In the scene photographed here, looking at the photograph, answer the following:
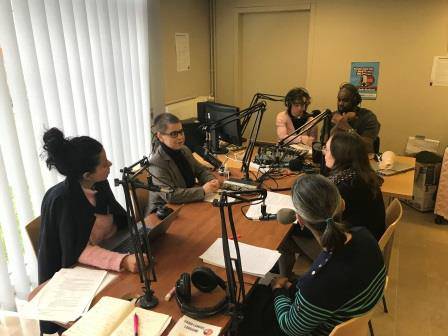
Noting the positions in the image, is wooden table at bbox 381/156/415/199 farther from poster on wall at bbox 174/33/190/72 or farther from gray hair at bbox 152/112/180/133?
poster on wall at bbox 174/33/190/72

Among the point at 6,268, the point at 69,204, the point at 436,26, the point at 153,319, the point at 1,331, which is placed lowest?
the point at 1,331

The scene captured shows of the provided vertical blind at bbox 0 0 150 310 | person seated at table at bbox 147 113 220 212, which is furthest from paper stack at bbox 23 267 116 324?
person seated at table at bbox 147 113 220 212

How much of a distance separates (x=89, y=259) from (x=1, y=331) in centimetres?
122

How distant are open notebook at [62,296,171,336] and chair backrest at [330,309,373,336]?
57cm

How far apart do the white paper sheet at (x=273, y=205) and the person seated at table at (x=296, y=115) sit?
1233 mm

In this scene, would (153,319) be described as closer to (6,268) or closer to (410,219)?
(6,268)

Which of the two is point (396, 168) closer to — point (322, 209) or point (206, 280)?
point (322, 209)

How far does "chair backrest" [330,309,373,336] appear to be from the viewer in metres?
1.18

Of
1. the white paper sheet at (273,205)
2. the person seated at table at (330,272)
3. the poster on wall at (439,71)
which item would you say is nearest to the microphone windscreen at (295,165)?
the white paper sheet at (273,205)

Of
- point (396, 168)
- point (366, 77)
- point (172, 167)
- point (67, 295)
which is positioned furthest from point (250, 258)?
point (366, 77)

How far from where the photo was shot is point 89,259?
1.65 m

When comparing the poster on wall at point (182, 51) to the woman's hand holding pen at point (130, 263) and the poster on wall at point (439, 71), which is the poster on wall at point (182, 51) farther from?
the woman's hand holding pen at point (130, 263)

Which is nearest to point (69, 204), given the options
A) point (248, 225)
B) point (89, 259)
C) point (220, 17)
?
point (89, 259)

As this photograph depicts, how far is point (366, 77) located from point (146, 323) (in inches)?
149
